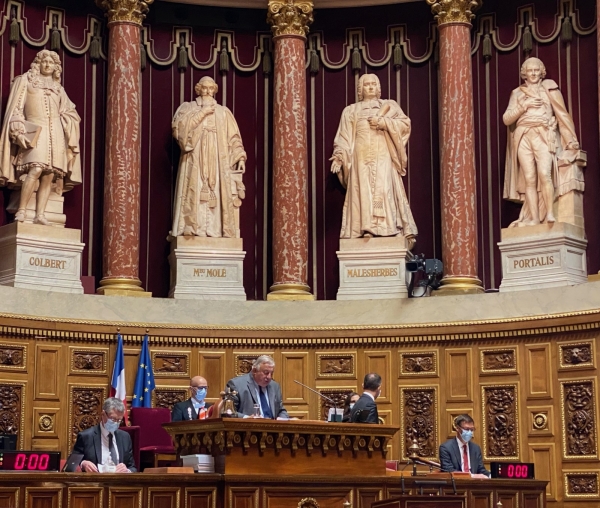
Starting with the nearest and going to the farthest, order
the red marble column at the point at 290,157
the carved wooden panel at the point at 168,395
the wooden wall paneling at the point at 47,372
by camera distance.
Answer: the wooden wall paneling at the point at 47,372
the carved wooden panel at the point at 168,395
the red marble column at the point at 290,157

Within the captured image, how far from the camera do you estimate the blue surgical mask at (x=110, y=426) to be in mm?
14977

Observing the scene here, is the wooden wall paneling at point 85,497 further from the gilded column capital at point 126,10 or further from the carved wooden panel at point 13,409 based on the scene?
the gilded column capital at point 126,10

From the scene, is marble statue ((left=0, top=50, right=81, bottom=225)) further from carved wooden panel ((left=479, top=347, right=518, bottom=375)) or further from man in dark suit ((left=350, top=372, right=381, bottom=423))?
man in dark suit ((left=350, top=372, right=381, bottom=423))

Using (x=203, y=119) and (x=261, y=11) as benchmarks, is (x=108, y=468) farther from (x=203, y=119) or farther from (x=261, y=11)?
(x=261, y=11)

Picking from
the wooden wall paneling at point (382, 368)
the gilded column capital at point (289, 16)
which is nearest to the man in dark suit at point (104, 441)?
the wooden wall paneling at point (382, 368)

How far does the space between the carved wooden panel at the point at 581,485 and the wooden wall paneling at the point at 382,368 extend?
300 cm

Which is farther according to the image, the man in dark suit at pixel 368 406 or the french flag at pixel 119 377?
the french flag at pixel 119 377

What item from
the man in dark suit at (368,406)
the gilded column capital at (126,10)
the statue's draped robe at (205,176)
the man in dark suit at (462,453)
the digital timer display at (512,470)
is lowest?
the digital timer display at (512,470)

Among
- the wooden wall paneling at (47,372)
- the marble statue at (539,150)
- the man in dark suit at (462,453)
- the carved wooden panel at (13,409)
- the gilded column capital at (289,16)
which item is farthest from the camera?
the gilded column capital at (289,16)

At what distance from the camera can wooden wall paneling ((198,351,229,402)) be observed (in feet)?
68.5

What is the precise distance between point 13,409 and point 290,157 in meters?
6.11

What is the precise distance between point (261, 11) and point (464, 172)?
4860 mm

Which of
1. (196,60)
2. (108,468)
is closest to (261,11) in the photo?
(196,60)

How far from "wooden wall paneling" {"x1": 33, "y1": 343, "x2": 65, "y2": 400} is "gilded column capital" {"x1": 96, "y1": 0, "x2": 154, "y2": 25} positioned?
18.5 feet
